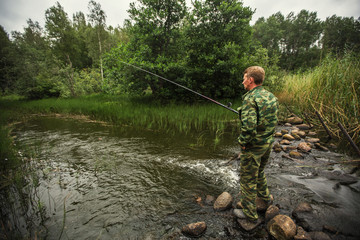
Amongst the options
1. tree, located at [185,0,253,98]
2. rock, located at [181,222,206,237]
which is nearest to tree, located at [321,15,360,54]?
tree, located at [185,0,253,98]

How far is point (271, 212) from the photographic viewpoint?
2.27 metres

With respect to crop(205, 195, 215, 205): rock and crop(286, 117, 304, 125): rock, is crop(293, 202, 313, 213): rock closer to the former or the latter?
crop(205, 195, 215, 205): rock

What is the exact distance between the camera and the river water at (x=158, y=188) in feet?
7.34

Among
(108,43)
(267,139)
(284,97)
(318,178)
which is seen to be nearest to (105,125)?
(267,139)

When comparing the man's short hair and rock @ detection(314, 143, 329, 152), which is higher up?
the man's short hair

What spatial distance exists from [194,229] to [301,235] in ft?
4.28

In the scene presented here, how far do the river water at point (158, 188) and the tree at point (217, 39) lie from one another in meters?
7.13

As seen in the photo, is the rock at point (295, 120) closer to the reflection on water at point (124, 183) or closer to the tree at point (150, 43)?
the reflection on water at point (124, 183)

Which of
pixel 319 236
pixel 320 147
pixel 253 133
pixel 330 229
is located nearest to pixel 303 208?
pixel 330 229

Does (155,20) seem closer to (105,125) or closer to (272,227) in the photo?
(105,125)

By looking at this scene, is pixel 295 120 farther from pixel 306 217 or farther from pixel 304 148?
pixel 306 217

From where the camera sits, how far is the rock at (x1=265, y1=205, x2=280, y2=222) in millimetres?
2246

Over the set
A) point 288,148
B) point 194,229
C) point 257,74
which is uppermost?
point 257,74

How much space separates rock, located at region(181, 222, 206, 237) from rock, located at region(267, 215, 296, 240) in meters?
0.87
